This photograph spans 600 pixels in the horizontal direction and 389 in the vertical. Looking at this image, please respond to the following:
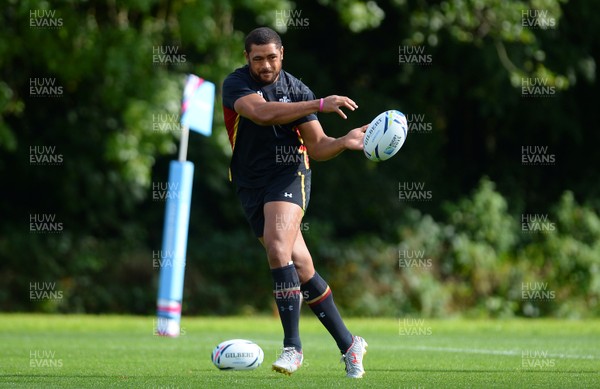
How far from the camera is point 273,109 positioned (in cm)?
717

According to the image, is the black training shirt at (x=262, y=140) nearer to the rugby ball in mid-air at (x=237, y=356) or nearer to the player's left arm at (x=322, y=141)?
the player's left arm at (x=322, y=141)

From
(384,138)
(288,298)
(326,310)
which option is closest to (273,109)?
(384,138)

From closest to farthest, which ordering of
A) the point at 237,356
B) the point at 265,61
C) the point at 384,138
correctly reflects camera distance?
the point at 384,138 < the point at 265,61 < the point at 237,356

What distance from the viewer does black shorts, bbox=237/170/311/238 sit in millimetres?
7438

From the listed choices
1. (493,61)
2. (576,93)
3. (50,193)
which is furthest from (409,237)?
(50,193)

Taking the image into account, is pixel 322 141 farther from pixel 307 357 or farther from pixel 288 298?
pixel 307 357

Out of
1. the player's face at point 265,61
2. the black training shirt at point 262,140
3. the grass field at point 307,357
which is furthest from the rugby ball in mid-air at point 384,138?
the grass field at point 307,357

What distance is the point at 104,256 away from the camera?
20047 mm

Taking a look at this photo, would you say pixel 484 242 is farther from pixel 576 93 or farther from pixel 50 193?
pixel 50 193

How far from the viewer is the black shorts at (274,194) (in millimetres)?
7438

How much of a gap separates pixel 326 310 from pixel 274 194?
86 cm

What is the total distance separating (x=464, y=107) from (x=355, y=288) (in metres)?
5.85

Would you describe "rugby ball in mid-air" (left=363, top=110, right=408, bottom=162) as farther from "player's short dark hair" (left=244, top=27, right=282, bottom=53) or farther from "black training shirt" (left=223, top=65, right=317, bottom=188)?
"player's short dark hair" (left=244, top=27, right=282, bottom=53)

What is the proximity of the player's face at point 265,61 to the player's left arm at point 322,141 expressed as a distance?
0.41m
